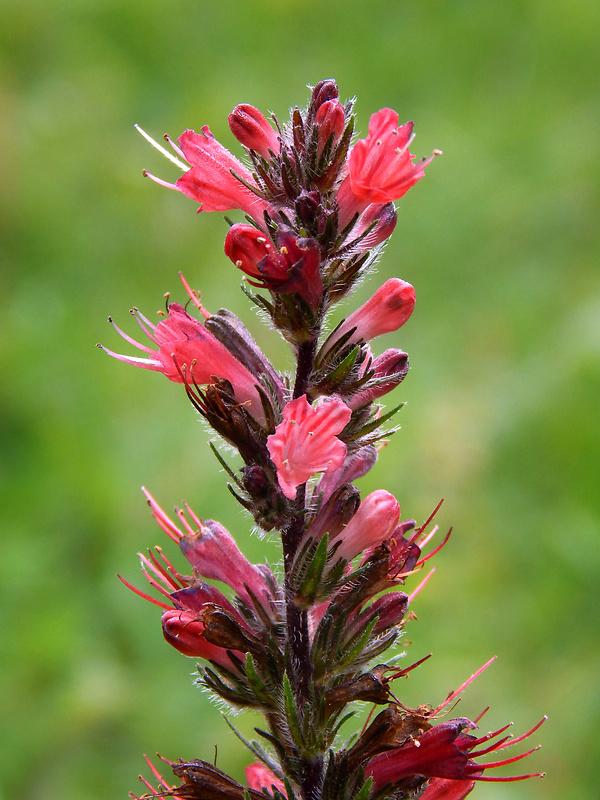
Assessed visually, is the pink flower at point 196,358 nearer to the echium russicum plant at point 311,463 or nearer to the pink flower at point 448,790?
the echium russicum plant at point 311,463

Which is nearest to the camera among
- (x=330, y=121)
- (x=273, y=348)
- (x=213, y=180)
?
(x=330, y=121)

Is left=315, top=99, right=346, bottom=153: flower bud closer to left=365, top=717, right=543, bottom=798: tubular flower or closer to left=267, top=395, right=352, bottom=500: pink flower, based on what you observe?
left=267, top=395, right=352, bottom=500: pink flower

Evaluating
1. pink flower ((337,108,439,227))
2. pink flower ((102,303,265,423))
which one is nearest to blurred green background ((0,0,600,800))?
pink flower ((102,303,265,423))

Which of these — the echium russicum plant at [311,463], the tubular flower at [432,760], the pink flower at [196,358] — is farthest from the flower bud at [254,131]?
the tubular flower at [432,760]

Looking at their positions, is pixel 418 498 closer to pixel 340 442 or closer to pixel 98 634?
pixel 98 634

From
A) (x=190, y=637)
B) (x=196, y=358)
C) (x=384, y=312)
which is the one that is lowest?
(x=190, y=637)

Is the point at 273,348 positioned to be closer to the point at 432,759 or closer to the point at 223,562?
the point at 223,562

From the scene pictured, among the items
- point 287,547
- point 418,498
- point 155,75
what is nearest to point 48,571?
point 418,498

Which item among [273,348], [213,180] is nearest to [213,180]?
[213,180]
